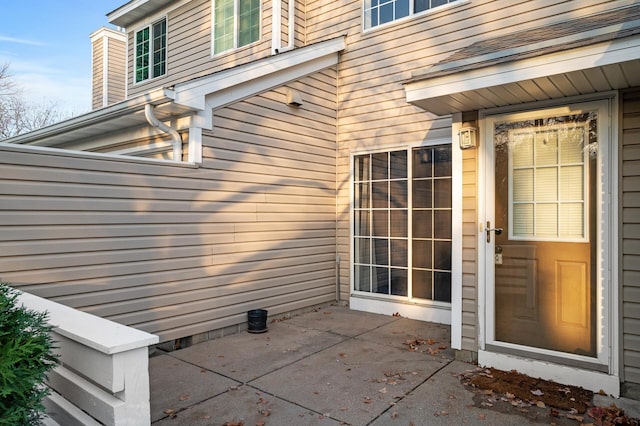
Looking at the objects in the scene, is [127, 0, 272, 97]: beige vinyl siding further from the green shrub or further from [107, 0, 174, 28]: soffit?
the green shrub

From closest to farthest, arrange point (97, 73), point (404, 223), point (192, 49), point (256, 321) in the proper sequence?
1. point (256, 321)
2. point (404, 223)
3. point (192, 49)
4. point (97, 73)

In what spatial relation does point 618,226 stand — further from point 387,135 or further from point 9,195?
point 9,195

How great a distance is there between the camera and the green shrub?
152cm

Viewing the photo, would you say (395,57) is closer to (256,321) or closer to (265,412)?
(256,321)

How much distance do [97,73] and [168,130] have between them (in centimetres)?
984

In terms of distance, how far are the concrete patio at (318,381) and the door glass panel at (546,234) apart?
595mm

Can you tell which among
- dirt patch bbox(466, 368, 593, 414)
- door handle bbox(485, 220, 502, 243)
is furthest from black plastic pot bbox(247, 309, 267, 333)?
door handle bbox(485, 220, 502, 243)

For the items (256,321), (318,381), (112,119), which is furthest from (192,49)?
(318,381)

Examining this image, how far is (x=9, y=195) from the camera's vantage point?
10.7 feet

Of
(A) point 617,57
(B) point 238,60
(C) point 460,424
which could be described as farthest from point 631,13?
(B) point 238,60

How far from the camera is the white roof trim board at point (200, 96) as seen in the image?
424 cm

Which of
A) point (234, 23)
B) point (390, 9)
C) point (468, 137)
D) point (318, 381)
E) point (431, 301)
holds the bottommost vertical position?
point (318, 381)

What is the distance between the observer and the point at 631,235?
3.09 m

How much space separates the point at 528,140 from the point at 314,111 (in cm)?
319
